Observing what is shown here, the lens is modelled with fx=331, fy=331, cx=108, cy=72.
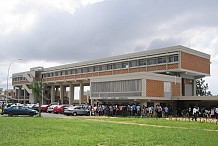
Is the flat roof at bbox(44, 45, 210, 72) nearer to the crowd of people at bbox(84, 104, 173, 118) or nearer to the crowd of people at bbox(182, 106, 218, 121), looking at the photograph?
the crowd of people at bbox(182, 106, 218, 121)

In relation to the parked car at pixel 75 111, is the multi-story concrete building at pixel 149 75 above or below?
above

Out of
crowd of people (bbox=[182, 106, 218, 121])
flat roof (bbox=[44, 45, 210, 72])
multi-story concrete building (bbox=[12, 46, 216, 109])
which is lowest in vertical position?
crowd of people (bbox=[182, 106, 218, 121])

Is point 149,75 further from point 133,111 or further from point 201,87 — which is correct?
point 201,87

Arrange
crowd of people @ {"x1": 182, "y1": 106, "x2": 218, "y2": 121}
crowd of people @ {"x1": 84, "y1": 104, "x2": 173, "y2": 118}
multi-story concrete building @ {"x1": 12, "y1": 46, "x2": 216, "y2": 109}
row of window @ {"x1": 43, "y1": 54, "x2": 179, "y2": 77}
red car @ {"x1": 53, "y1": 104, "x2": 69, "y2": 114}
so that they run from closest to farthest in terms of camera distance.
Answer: crowd of people @ {"x1": 182, "y1": 106, "x2": 218, "y2": 121} < crowd of people @ {"x1": 84, "y1": 104, "x2": 173, "y2": 118} < multi-story concrete building @ {"x1": 12, "y1": 46, "x2": 216, "y2": 109} < red car @ {"x1": 53, "y1": 104, "x2": 69, "y2": 114} < row of window @ {"x1": 43, "y1": 54, "x2": 179, "y2": 77}

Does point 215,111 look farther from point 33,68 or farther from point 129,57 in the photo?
point 33,68

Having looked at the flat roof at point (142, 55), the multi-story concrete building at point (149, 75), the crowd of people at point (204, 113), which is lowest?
the crowd of people at point (204, 113)

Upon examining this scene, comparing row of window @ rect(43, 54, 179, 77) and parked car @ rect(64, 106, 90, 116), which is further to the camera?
row of window @ rect(43, 54, 179, 77)

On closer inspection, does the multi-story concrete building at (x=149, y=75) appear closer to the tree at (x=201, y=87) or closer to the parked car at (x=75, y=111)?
the parked car at (x=75, y=111)

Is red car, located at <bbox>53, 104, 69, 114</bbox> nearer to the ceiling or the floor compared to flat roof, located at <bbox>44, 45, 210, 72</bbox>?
nearer to the floor

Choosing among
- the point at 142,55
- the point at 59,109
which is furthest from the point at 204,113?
the point at 59,109

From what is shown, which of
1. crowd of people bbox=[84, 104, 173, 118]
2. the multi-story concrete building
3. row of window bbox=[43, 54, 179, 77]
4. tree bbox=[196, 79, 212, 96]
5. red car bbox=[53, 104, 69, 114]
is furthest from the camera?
tree bbox=[196, 79, 212, 96]

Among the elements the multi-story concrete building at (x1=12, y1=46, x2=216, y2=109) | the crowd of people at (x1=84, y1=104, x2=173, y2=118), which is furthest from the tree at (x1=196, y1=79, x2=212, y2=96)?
the crowd of people at (x1=84, y1=104, x2=173, y2=118)

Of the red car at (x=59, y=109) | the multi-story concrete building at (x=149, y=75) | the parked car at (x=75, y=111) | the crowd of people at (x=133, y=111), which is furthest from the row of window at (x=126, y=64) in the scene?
the red car at (x=59, y=109)

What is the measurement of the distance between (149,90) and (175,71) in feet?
26.8
